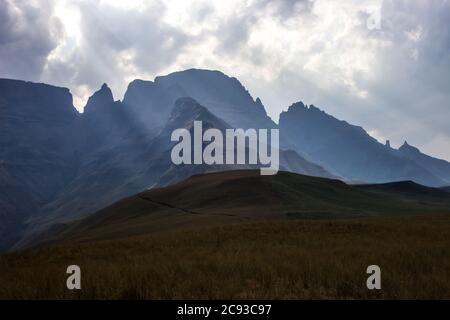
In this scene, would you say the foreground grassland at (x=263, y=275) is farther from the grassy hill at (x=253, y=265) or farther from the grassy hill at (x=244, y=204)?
the grassy hill at (x=244, y=204)

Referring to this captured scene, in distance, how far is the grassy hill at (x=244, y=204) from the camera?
2030 inches

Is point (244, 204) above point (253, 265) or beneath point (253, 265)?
above

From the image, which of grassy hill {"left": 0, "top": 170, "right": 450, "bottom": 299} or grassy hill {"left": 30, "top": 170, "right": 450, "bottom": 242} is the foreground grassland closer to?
grassy hill {"left": 0, "top": 170, "right": 450, "bottom": 299}

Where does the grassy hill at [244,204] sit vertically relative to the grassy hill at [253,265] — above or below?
above

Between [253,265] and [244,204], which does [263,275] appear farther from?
[244,204]

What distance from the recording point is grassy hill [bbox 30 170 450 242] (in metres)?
51.6

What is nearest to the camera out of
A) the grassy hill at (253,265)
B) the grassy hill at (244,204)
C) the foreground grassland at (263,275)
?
the foreground grassland at (263,275)

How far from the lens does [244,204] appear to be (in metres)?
63.6

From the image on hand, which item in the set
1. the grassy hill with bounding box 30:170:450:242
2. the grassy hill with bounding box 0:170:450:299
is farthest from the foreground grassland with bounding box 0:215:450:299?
the grassy hill with bounding box 30:170:450:242

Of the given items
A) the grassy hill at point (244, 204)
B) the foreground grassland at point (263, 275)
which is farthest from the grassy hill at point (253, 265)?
the grassy hill at point (244, 204)

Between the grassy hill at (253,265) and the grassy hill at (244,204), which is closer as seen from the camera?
the grassy hill at (253,265)

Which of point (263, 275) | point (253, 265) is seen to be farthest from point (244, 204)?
point (263, 275)

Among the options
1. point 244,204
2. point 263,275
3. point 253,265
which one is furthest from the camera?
point 244,204
